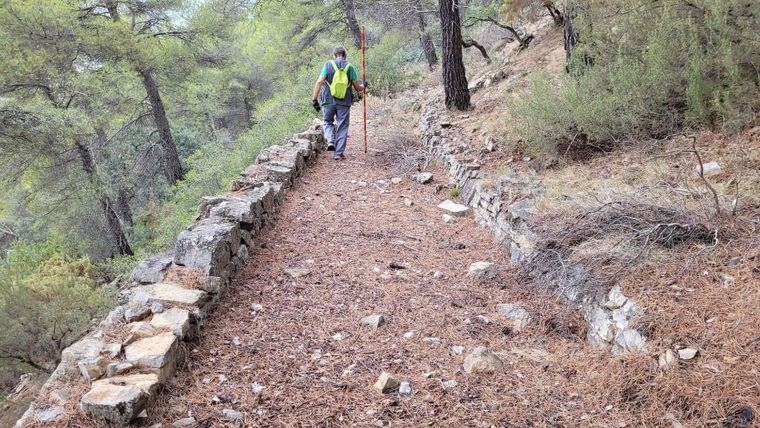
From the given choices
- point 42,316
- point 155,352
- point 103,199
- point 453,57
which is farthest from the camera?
point 103,199

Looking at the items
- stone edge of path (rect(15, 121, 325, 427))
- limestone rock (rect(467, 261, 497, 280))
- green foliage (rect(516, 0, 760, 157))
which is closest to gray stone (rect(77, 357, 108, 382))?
stone edge of path (rect(15, 121, 325, 427))

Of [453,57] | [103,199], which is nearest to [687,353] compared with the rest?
[453,57]

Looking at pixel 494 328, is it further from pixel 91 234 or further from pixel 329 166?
pixel 91 234

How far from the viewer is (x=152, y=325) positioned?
10.3ft

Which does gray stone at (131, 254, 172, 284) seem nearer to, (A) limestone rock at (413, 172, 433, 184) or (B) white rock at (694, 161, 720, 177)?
(A) limestone rock at (413, 172, 433, 184)

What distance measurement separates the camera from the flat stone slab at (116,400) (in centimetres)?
235

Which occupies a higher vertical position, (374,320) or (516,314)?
(374,320)

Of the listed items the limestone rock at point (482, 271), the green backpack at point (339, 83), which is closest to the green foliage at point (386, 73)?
the green backpack at point (339, 83)

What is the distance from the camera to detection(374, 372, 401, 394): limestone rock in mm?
2842

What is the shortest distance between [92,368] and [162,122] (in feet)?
41.3

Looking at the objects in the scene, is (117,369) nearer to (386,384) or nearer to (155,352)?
(155,352)

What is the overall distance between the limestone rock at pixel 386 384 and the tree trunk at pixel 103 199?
12404 mm

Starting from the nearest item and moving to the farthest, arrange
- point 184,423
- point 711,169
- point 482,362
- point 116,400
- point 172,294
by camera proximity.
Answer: point 116,400
point 184,423
point 482,362
point 172,294
point 711,169

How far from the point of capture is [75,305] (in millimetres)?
7289
